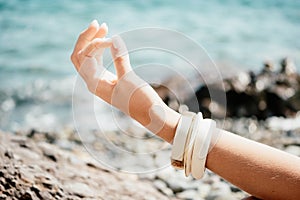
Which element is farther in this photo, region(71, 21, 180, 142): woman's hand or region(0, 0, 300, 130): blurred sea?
region(0, 0, 300, 130): blurred sea

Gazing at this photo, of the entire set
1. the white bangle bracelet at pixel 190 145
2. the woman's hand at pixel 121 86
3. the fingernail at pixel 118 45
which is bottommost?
the white bangle bracelet at pixel 190 145

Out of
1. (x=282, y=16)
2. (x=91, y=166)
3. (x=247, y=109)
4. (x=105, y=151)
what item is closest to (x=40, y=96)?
(x=105, y=151)

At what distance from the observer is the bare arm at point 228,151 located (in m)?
1.50

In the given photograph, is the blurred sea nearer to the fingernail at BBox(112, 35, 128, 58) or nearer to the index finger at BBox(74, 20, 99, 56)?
the index finger at BBox(74, 20, 99, 56)

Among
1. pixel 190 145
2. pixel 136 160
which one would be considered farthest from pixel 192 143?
pixel 136 160

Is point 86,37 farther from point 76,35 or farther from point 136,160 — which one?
point 76,35

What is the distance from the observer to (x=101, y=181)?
2332mm

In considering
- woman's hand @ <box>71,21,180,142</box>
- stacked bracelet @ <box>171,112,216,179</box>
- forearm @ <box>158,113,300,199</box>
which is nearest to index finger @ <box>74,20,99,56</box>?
woman's hand @ <box>71,21,180,142</box>

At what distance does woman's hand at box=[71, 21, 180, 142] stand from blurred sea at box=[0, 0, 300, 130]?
4.06 metres

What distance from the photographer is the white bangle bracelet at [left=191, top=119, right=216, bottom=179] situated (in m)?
1.51

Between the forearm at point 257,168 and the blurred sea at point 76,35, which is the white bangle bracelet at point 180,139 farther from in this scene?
the blurred sea at point 76,35

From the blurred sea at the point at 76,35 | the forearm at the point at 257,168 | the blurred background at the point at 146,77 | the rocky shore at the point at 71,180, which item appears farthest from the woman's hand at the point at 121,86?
the blurred sea at the point at 76,35

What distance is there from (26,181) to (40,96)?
4855 millimetres

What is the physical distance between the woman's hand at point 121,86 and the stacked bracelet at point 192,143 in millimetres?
41
